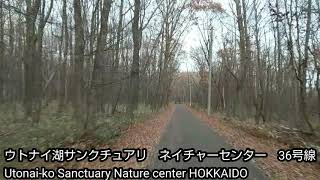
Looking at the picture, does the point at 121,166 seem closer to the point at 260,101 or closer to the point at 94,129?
the point at 94,129

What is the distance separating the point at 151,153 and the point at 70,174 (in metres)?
3.32

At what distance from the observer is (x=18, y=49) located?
38.2 metres

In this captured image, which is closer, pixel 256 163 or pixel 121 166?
pixel 121 166

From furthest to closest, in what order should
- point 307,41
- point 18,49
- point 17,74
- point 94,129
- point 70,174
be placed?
point 17,74, point 18,49, point 307,41, point 94,129, point 70,174

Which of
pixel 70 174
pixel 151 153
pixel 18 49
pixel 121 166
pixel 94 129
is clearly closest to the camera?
pixel 70 174

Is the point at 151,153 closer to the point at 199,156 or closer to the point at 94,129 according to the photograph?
the point at 199,156

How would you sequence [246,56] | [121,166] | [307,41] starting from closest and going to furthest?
[121,166] < [307,41] < [246,56]

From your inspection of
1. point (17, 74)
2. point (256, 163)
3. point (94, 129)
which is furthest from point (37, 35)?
point (17, 74)

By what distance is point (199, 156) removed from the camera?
10188mm

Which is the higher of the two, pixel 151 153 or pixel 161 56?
pixel 161 56

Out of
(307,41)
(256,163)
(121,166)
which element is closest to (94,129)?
(121,166)

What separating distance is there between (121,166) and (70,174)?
4.25ft

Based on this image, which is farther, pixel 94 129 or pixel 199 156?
pixel 94 129

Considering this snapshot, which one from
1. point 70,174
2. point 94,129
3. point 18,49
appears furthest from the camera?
point 18,49
